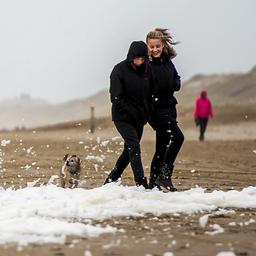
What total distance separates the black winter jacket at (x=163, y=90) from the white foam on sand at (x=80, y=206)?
99 cm

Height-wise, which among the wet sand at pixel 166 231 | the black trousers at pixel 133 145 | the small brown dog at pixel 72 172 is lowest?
the wet sand at pixel 166 231

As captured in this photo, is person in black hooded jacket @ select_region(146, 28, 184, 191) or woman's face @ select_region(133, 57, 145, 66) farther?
person in black hooded jacket @ select_region(146, 28, 184, 191)

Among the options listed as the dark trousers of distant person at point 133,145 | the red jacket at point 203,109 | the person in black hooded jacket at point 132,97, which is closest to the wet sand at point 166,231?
the dark trousers of distant person at point 133,145

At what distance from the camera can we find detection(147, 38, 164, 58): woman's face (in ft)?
29.6

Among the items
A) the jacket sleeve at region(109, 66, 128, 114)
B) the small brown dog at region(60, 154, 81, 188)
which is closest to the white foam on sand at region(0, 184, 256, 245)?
the small brown dog at region(60, 154, 81, 188)

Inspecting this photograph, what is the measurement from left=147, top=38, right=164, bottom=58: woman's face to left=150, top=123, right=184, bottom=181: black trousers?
0.89 metres

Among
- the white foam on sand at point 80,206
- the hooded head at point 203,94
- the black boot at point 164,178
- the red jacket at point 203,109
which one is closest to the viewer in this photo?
the white foam on sand at point 80,206

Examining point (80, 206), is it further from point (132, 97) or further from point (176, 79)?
point (176, 79)

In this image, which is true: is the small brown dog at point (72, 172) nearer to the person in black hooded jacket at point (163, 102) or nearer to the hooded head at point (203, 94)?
the person in black hooded jacket at point (163, 102)

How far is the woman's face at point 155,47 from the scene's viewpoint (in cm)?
901

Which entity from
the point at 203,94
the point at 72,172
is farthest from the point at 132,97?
the point at 203,94

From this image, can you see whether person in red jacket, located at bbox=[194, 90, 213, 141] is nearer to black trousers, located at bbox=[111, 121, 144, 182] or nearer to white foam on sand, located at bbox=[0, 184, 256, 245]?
white foam on sand, located at bbox=[0, 184, 256, 245]

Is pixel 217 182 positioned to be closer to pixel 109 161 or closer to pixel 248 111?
pixel 109 161

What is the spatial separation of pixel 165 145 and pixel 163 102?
1.80ft
